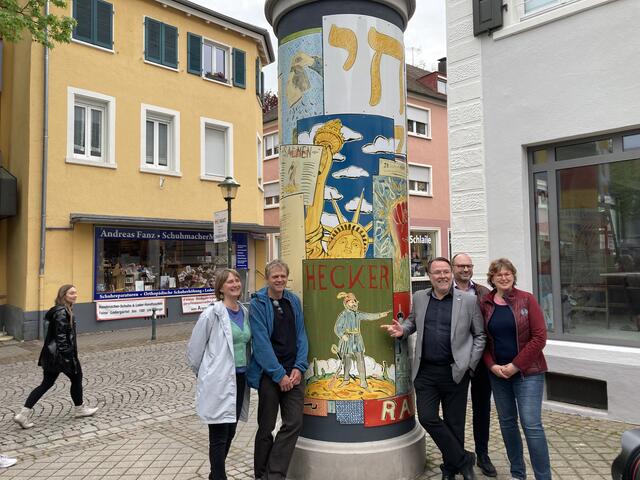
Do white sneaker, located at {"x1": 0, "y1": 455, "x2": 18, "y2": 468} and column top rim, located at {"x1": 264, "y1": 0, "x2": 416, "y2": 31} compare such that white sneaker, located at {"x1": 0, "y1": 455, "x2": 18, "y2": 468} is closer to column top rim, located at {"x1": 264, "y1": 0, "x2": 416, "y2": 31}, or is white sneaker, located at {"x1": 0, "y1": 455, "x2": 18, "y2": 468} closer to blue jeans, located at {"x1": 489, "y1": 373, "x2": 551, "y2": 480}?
blue jeans, located at {"x1": 489, "y1": 373, "x2": 551, "y2": 480}

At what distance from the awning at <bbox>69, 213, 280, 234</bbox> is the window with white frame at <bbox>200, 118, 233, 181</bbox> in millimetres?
1713

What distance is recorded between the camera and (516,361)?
3.80 m

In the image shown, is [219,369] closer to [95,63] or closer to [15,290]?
[15,290]

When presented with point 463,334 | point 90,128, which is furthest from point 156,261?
point 463,334

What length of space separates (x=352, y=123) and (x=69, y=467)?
398 cm

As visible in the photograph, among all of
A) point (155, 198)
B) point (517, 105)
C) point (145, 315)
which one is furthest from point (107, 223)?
point (517, 105)

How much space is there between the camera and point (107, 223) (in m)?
14.2

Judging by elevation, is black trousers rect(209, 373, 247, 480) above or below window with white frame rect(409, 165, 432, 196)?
below

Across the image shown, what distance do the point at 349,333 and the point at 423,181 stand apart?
23657mm

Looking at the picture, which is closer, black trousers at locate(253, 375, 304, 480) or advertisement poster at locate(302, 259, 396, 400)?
black trousers at locate(253, 375, 304, 480)

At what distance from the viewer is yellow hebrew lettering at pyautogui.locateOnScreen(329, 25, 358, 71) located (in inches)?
173

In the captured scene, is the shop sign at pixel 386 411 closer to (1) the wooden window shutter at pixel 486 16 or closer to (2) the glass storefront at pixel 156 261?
(1) the wooden window shutter at pixel 486 16

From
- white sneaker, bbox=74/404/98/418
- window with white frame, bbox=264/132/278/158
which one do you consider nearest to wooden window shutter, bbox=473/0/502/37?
white sneaker, bbox=74/404/98/418

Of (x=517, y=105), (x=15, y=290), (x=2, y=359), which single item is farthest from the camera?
(x=15, y=290)
